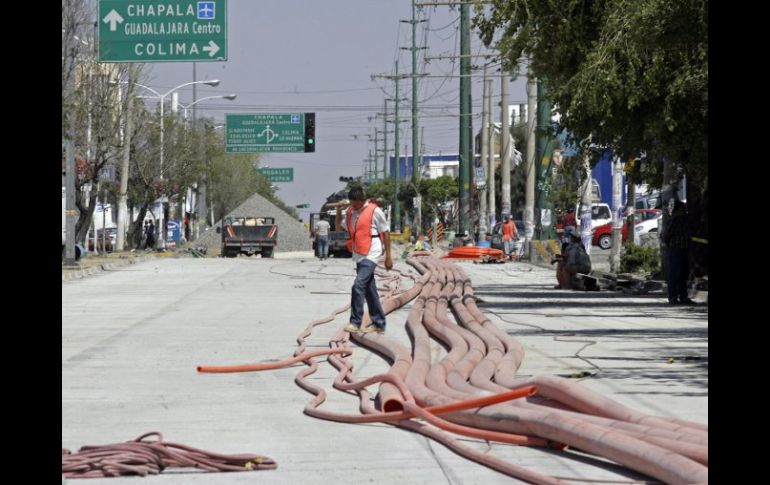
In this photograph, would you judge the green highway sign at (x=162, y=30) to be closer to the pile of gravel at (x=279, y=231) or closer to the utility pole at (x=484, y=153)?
the utility pole at (x=484, y=153)

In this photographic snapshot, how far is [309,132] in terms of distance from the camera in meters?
65.1

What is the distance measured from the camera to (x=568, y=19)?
23.2 metres

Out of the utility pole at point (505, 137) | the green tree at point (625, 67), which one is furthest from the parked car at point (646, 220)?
the green tree at point (625, 67)

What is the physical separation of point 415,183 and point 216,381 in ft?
281

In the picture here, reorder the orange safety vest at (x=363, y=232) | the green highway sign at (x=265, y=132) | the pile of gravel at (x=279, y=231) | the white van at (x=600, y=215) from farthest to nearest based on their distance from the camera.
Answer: the pile of gravel at (x=279, y=231)
the green highway sign at (x=265, y=132)
the white van at (x=600, y=215)
the orange safety vest at (x=363, y=232)

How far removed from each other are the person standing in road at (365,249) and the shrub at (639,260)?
16.3 metres

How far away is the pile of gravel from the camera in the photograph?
7662cm

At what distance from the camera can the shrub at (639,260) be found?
3256cm

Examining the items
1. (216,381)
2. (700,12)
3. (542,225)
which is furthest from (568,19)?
(542,225)

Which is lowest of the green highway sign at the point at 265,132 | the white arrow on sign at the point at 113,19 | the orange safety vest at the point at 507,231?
the orange safety vest at the point at 507,231

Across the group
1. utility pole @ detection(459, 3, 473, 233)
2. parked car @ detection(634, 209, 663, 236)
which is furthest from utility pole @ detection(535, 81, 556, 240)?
parked car @ detection(634, 209, 663, 236)
